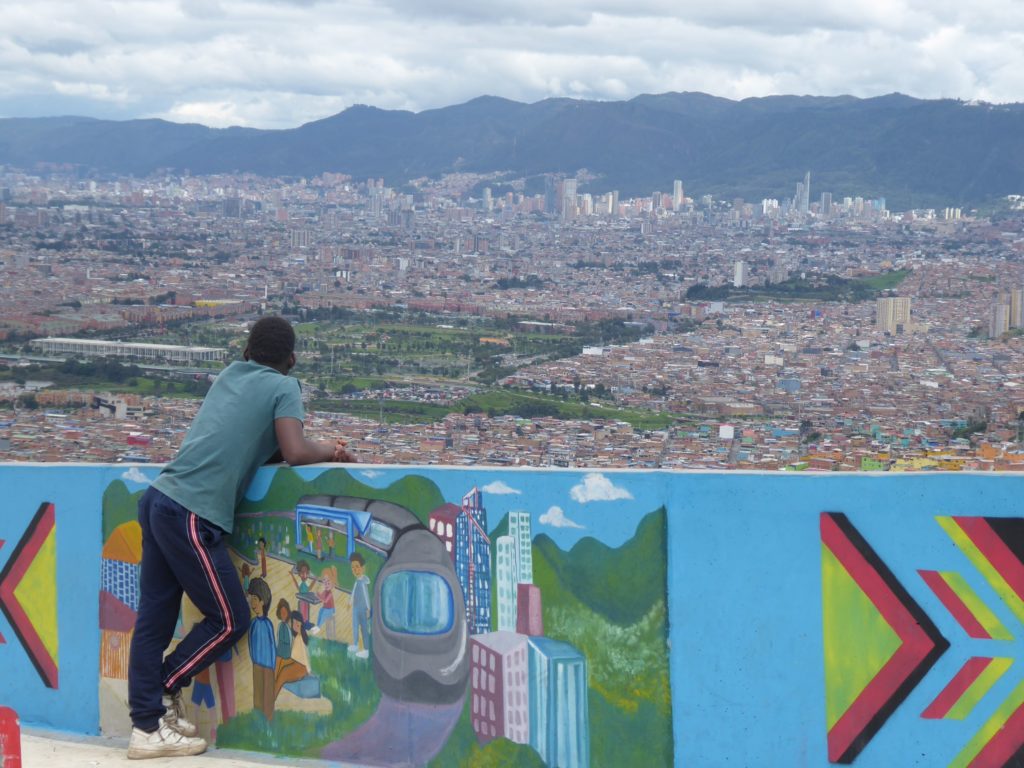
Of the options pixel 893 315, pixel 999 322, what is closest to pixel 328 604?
pixel 999 322

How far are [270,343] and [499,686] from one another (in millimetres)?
1264

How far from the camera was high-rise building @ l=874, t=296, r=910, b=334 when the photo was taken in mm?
39406

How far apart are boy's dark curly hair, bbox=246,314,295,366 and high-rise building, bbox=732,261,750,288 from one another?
45.4 metres

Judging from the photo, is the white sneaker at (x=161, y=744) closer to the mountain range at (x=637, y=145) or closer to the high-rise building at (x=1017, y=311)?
the high-rise building at (x=1017, y=311)

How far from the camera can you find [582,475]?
3.76m

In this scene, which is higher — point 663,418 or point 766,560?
point 766,560

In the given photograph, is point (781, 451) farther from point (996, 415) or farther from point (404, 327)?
point (404, 327)

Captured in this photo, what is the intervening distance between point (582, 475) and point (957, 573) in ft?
3.32

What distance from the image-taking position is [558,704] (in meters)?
3.82

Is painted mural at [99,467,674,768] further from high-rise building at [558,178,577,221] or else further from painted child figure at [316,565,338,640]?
high-rise building at [558,178,577,221]

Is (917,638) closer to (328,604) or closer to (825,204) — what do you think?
(328,604)

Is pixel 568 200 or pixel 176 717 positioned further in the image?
pixel 568 200

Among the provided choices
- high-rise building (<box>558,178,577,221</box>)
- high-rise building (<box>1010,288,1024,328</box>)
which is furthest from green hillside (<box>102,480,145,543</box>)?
high-rise building (<box>558,178,577,221</box>)

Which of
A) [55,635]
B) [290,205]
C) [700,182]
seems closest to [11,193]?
→ [290,205]
